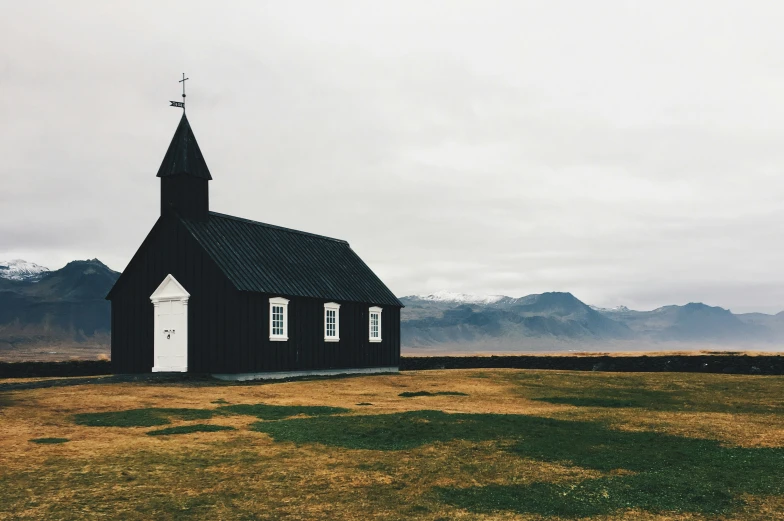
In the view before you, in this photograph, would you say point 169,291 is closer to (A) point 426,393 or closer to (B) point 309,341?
(B) point 309,341

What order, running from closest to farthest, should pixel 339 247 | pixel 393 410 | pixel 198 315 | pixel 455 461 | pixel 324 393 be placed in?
1. pixel 455 461
2. pixel 393 410
3. pixel 324 393
4. pixel 198 315
5. pixel 339 247

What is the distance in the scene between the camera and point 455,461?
51.2 feet

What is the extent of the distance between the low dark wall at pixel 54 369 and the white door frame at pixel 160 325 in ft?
20.4

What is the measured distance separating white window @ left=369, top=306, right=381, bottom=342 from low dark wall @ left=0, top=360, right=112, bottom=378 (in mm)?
16026

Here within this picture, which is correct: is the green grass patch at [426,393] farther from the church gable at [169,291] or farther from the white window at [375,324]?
the white window at [375,324]

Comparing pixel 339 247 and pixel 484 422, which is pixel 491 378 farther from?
pixel 484 422

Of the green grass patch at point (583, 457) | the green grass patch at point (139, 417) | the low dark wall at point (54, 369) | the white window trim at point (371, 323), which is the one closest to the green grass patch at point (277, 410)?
the green grass patch at point (139, 417)

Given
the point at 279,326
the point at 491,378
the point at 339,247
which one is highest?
the point at 339,247

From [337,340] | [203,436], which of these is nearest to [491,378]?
[337,340]

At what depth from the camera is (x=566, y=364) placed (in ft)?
169

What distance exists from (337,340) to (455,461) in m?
27.8

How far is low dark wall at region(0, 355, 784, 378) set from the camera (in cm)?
4300

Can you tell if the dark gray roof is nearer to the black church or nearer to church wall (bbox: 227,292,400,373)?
the black church

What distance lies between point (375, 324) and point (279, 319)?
32.8ft
